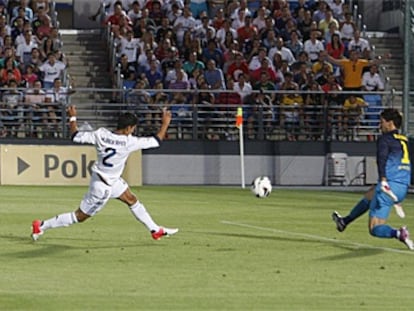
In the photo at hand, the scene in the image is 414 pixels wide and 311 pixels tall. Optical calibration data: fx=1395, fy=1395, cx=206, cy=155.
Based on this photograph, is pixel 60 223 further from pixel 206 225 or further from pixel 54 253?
pixel 206 225

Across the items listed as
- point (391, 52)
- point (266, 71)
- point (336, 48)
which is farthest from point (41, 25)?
point (391, 52)

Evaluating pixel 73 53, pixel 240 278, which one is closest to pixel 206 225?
pixel 240 278

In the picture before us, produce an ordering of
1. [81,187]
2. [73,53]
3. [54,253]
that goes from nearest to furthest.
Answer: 1. [54,253]
2. [81,187]
3. [73,53]

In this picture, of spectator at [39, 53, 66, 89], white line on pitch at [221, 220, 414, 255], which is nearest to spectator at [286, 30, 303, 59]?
spectator at [39, 53, 66, 89]

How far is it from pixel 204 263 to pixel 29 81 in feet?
62.4

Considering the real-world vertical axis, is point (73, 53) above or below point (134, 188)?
above

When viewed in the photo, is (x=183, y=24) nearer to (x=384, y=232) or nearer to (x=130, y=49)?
(x=130, y=49)

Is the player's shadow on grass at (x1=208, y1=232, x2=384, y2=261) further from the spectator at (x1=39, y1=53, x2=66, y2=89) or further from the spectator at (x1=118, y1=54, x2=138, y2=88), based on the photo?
the spectator at (x1=118, y1=54, x2=138, y2=88)

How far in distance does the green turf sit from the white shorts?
539 millimetres

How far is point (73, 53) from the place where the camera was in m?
39.0

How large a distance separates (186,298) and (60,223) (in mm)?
5177

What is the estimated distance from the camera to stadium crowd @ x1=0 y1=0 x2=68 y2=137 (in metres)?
34.3

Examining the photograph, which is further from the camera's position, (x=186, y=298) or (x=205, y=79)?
(x=205, y=79)

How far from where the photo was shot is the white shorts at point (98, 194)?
1802 centimetres
